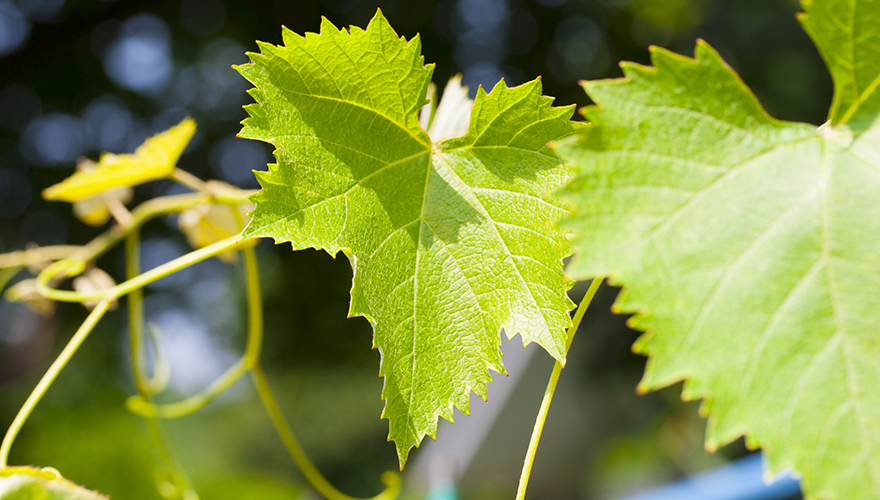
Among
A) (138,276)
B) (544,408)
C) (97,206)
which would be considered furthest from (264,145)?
(544,408)

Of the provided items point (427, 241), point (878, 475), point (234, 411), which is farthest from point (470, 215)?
point (234, 411)

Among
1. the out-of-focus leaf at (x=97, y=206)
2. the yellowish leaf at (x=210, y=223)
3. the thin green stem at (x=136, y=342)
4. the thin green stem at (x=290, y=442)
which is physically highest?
the yellowish leaf at (x=210, y=223)

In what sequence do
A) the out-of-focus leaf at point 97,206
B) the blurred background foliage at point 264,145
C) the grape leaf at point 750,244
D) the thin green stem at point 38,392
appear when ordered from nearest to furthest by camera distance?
the grape leaf at point 750,244, the thin green stem at point 38,392, the out-of-focus leaf at point 97,206, the blurred background foliage at point 264,145

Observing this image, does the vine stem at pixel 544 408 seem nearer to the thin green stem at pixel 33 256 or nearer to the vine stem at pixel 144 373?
the vine stem at pixel 144 373

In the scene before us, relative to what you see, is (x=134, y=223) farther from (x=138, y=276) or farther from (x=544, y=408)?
(x=544, y=408)

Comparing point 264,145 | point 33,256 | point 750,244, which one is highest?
point 750,244

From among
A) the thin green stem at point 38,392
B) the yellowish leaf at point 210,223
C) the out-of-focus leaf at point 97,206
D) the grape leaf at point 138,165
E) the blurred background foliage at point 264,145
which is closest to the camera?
the thin green stem at point 38,392

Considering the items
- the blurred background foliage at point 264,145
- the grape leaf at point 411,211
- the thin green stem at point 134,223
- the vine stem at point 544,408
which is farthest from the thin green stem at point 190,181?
the blurred background foliage at point 264,145
